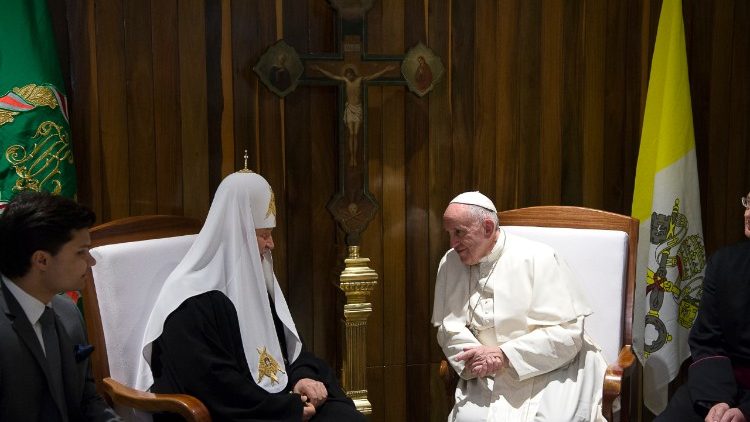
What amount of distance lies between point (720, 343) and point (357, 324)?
1650mm

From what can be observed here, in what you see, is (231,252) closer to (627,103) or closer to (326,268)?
(326,268)

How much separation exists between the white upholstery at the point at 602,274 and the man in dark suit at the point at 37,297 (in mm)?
2299

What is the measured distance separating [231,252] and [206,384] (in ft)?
1.68

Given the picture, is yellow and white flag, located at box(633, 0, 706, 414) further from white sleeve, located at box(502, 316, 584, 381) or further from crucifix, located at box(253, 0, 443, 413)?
crucifix, located at box(253, 0, 443, 413)

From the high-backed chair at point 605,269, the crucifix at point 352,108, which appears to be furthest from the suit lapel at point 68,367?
the high-backed chair at point 605,269

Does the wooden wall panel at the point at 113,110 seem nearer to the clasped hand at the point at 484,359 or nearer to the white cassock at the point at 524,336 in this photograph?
the white cassock at the point at 524,336

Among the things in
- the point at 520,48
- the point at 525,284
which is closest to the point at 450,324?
the point at 525,284

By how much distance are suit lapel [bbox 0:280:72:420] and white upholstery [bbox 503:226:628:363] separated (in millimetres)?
2440

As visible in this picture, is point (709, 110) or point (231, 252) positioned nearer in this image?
point (231, 252)

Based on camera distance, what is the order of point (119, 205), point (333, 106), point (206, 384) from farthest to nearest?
point (333, 106) < point (119, 205) < point (206, 384)

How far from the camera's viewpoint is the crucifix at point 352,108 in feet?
13.1

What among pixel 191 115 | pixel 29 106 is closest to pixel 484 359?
pixel 191 115

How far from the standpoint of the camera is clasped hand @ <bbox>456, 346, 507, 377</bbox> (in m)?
3.48

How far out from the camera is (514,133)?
4484mm
